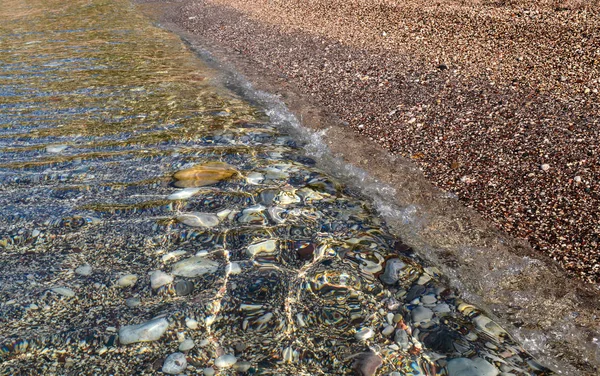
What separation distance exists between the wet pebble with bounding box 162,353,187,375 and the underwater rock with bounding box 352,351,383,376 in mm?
743

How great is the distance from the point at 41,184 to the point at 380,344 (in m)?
2.89

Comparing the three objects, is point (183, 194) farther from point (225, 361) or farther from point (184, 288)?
point (225, 361)

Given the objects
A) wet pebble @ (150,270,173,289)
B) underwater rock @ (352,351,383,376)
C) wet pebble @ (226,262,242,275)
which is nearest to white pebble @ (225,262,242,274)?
wet pebble @ (226,262,242,275)

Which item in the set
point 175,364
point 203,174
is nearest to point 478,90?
point 203,174

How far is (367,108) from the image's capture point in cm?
497

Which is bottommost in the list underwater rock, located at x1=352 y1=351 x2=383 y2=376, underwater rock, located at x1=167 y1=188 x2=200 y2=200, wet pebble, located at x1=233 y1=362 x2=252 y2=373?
underwater rock, located at x1=167 y1=188 x2=200 y2=200

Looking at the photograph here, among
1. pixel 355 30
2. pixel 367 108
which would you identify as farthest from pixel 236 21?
pixel 367 108

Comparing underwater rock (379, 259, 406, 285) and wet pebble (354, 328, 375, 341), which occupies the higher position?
underwater rock (379, 259, 406, 285)

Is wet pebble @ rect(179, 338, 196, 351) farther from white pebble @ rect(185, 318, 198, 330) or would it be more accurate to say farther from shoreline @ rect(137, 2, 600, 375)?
shoreline @ rect(137, 2, 600, 375)

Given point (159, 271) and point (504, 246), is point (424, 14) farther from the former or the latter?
point (159, 271)

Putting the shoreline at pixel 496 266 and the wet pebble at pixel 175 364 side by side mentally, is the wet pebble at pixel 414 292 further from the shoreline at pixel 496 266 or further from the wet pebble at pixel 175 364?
the wet pebble at pixel 175 364

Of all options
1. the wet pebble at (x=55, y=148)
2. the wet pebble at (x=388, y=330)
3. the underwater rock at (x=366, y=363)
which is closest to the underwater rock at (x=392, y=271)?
the wet pebble at (x=388, y=330)

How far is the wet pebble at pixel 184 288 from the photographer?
8.71ft

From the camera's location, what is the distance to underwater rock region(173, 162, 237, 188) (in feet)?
12.4
